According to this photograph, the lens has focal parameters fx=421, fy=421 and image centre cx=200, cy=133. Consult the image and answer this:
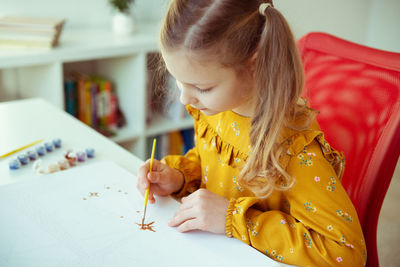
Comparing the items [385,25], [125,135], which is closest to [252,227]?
[125,135]

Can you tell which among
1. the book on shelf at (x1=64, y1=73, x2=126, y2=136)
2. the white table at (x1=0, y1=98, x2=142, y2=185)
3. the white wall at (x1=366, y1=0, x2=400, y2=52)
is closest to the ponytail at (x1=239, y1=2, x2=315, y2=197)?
the white table at (x1=0, y1=98, x2=142, y2=185)

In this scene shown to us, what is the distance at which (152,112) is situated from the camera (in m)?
2.33

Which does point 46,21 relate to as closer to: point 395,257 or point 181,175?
point 181,175

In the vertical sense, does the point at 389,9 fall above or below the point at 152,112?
above

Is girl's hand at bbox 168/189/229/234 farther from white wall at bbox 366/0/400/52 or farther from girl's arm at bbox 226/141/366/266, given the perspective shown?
white wall at bbox 366/0/400/52

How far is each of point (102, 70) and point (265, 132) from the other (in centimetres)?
168

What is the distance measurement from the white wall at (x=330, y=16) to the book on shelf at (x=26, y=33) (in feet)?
1.40

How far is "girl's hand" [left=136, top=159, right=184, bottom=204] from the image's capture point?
32.6 inches

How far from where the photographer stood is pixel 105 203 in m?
0.79

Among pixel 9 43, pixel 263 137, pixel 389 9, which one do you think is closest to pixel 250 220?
pixel 263 137

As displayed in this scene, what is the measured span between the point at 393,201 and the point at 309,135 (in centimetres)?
188

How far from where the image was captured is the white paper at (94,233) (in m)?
0.65

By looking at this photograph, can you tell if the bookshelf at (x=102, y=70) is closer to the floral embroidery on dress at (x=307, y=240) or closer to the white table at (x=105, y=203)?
the white table at (x=105, y=203)

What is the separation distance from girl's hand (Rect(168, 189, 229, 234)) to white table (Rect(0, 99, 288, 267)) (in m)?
0.01
